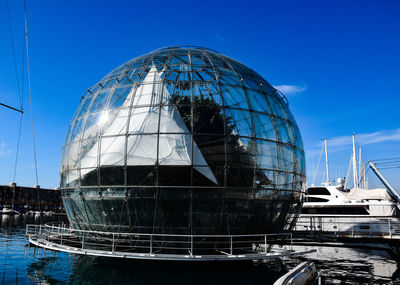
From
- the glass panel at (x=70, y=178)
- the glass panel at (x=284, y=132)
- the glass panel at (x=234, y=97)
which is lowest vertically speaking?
the glass panel at (x=70, y=178)

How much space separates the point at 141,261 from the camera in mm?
15602

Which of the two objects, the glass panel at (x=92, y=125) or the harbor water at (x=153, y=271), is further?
the glass panel at (x=92, y=125)

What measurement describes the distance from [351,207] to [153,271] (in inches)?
943

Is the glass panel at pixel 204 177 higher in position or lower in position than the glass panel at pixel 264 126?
lower

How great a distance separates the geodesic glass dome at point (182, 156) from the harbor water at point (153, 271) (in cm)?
191

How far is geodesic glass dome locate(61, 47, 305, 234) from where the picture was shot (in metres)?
13.6

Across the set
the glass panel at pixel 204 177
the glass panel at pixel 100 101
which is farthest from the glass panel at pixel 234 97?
the glass panel at pixel 100 101

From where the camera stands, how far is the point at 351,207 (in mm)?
30672

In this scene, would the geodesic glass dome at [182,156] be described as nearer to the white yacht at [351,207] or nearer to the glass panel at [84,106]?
the glass panel at [84,106]

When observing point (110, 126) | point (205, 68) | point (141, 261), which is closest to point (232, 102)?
point (205, 68)

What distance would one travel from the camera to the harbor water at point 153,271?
1295cm

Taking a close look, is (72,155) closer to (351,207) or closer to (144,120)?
(144,120)

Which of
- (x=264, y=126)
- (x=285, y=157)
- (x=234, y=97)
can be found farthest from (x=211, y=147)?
(x=285, y=157)

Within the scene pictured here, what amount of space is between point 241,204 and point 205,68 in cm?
704
